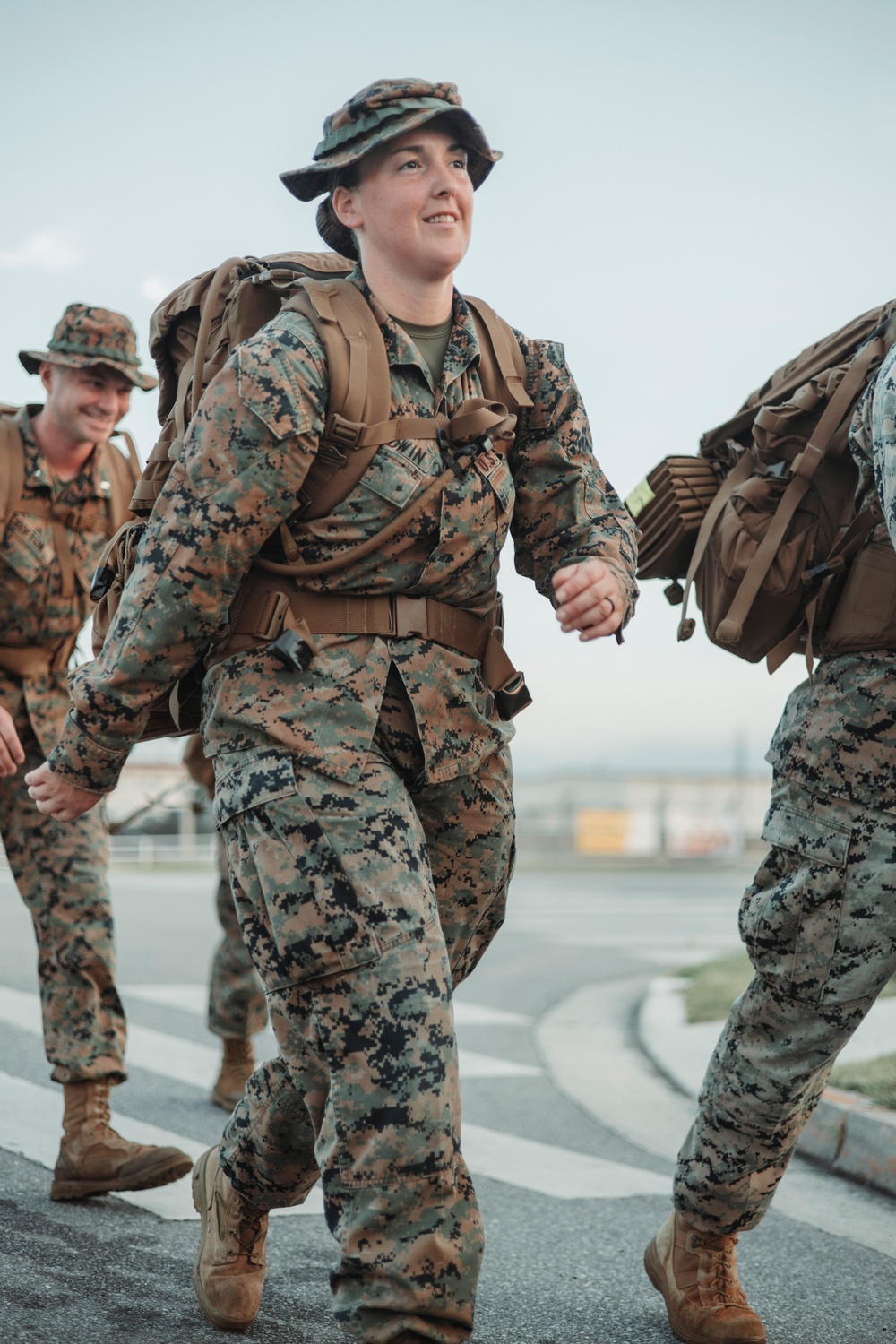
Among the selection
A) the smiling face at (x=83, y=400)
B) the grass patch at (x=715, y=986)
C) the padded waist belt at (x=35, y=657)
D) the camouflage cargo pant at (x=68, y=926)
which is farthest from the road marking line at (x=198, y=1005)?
the smiling face at (x=83, y=400)

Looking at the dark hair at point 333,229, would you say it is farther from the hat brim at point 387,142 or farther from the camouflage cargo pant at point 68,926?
the camouflage cargo pant at point 68,926

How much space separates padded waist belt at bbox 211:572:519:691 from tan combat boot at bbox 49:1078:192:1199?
1954 millimetres

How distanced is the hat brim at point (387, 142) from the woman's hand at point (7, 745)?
5.98ft

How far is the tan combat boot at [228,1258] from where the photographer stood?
309 cm

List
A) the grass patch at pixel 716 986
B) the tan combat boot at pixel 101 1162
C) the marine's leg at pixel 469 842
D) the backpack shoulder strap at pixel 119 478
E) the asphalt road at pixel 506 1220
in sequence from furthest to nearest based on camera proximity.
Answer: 1. the grass patch at pixel 716 986
2. the backpack shoulder strap at pixel 119 478
3. the tan combat boot at pixel 101 1162
4. the asphalt road at pixel 506 1220
5. the marine's leg at pixel 469 842

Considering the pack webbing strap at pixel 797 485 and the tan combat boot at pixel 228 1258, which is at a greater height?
the pack webbing strap at pixel 797 485

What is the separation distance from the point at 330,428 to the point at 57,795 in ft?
2.89

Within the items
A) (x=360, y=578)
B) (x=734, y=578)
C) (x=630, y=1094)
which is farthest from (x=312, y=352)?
(x=630, y=1094)

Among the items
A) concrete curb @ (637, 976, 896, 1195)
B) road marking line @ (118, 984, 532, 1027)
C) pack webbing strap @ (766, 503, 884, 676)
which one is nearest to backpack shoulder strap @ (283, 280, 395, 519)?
pack webbing strap @ (766, 503, 884, 676)

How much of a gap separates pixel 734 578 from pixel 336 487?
43.6 inches

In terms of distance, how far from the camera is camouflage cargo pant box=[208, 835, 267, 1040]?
5508 millimetres

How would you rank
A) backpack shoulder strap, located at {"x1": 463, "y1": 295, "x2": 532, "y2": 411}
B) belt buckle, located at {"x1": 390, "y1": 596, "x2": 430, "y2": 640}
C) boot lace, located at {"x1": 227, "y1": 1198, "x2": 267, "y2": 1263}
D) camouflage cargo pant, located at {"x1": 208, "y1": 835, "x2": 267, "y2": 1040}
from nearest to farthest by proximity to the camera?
belt buckle, located at {"x1": 390, "y1": 596, "x2": 430, "y2": 640} → backpack shoulder strap, located at {"x1": 463, "y1": 295, "x2": 532, "y2": 411} → boot lace, located at {"x1": 227, "y1": 1198, "x2": 267, "y2": 1263} → camouflage cargo pant, located at {"x1": 208, "y1": 835, "x2": 267, "y2": 1040}

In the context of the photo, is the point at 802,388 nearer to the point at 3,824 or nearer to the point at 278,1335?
the point at 278,1335

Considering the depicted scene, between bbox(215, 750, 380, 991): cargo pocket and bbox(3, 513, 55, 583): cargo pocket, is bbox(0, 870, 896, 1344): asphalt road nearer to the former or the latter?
bbox(215, 750, 380, 991): cargo pocket
